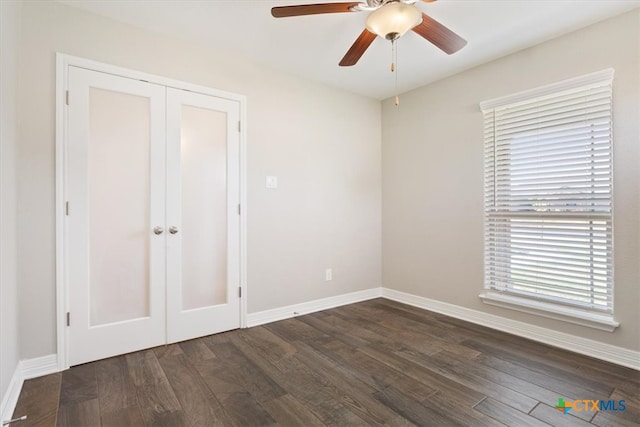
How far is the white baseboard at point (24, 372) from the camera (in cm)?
172

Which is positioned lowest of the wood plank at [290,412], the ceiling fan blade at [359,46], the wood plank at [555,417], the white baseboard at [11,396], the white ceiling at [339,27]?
the wood plank at [290,412]

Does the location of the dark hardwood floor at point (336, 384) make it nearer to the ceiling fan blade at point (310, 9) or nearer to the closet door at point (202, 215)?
the closet door at point (202, 215)

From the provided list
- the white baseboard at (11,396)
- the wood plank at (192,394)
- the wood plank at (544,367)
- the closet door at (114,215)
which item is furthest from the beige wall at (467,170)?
the white baseboard at (11,396)

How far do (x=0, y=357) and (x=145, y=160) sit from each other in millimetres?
1476

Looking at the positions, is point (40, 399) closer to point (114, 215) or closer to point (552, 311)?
point (114, 215)

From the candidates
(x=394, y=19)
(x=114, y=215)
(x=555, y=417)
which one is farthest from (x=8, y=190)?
(x=555, y=417)

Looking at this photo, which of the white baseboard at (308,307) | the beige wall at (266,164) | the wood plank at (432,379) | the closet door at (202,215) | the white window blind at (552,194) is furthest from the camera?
the white baseboard at (308,307)

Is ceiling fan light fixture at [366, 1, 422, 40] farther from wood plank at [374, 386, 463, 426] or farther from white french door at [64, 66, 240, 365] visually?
wood plank at [374, 386, 463, 426]

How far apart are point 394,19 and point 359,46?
44cm

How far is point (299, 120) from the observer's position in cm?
338

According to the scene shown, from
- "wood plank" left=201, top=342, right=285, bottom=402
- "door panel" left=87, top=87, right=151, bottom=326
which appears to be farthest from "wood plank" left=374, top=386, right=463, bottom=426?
"door panel" left=87, top=87, right=151, bottom=326

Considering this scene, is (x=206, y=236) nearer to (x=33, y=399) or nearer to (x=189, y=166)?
(x=189, y=166)

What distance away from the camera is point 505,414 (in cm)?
170

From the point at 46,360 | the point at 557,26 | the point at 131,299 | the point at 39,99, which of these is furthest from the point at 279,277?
the point at 557,26
